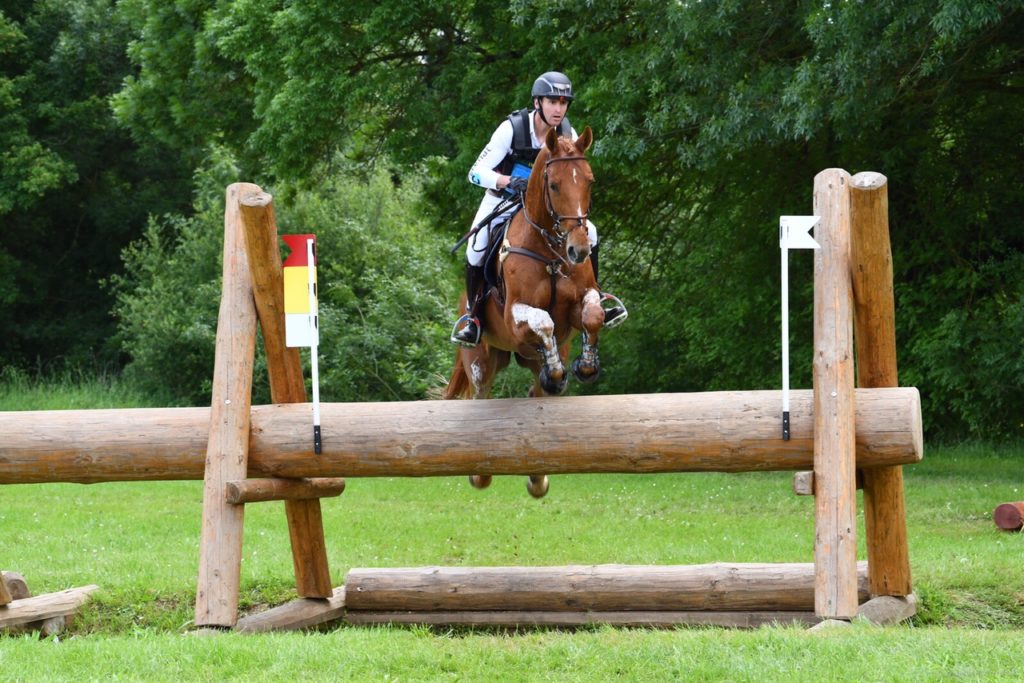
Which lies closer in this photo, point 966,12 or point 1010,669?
point 1010,669

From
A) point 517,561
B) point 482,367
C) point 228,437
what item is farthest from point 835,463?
point 517,561

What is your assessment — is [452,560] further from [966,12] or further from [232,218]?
[966,12]

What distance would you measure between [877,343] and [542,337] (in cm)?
198

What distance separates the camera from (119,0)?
78.6 feet

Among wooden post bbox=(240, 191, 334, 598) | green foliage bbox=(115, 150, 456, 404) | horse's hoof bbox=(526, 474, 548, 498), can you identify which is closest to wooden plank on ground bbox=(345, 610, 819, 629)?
wooden post bbox=(240, 191, 334, 598)

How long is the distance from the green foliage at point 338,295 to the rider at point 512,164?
14.7m

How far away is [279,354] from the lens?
8.16 m

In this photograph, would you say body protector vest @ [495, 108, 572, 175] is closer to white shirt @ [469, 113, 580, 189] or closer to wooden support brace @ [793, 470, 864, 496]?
white shirt @ [469, 113, 580, 189]

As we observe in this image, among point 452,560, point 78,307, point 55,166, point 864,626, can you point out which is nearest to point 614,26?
point 452,560

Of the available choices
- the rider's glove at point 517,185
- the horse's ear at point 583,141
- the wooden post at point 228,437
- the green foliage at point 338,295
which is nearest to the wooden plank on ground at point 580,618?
the wooden post at point 228,437

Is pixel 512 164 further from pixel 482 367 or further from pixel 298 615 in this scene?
pixel 298 615

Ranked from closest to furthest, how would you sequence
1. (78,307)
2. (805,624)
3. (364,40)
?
(805,624) → (364,40) → (78,307)

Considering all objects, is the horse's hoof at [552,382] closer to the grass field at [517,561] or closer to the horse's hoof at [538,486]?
the grass field at [517,561]

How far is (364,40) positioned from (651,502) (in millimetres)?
7821
